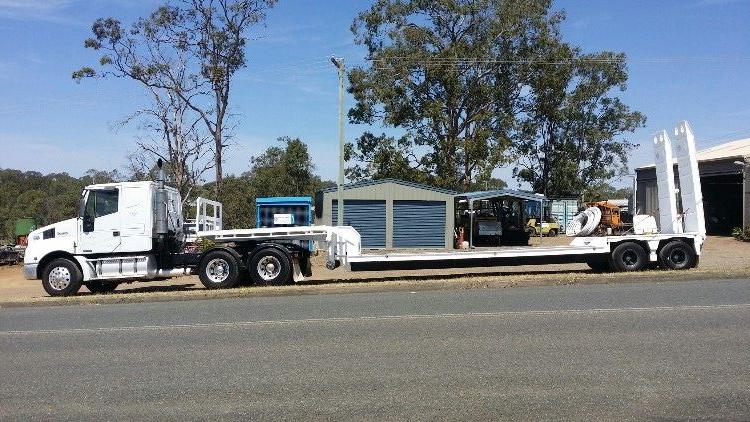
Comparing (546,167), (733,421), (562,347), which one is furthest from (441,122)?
(733,421)

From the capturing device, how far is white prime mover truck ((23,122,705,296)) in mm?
16203

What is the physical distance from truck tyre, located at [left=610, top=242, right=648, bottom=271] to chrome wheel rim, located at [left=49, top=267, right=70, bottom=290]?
12.7m

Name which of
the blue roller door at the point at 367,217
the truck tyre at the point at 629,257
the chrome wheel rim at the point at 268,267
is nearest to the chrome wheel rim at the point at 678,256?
the truck tyre at the point at 629,257

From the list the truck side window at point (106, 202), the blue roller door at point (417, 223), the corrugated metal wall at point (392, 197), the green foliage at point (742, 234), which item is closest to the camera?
the truck side window at point (106, 202)

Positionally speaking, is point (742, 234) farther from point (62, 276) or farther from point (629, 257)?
point (62, 276)

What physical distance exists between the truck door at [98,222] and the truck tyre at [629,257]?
1174cm

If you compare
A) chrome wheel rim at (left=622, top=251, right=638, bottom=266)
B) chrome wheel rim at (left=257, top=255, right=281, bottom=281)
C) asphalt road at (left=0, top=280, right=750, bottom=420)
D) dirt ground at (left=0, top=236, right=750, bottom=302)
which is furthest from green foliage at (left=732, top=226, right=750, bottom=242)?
chrome wheel rim at (left=257, top=255, right=281, bottom=281)

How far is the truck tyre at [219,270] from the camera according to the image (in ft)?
53.3

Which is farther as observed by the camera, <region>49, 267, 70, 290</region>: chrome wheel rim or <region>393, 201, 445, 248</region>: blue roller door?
<region>393, 201, 445, 248</region>: blue roller door

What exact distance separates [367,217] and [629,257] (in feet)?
48.0

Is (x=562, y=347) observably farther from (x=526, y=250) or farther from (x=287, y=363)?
(x=526, y=250)

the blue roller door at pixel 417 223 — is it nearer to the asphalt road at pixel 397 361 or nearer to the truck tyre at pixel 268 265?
the truck tyre at pixel 268 265

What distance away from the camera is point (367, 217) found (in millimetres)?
30344

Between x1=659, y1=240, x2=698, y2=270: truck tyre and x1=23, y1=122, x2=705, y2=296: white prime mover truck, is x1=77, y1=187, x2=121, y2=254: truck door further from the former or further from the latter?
x1=659, y1=240, x2=698, y2=270: truck tyre
